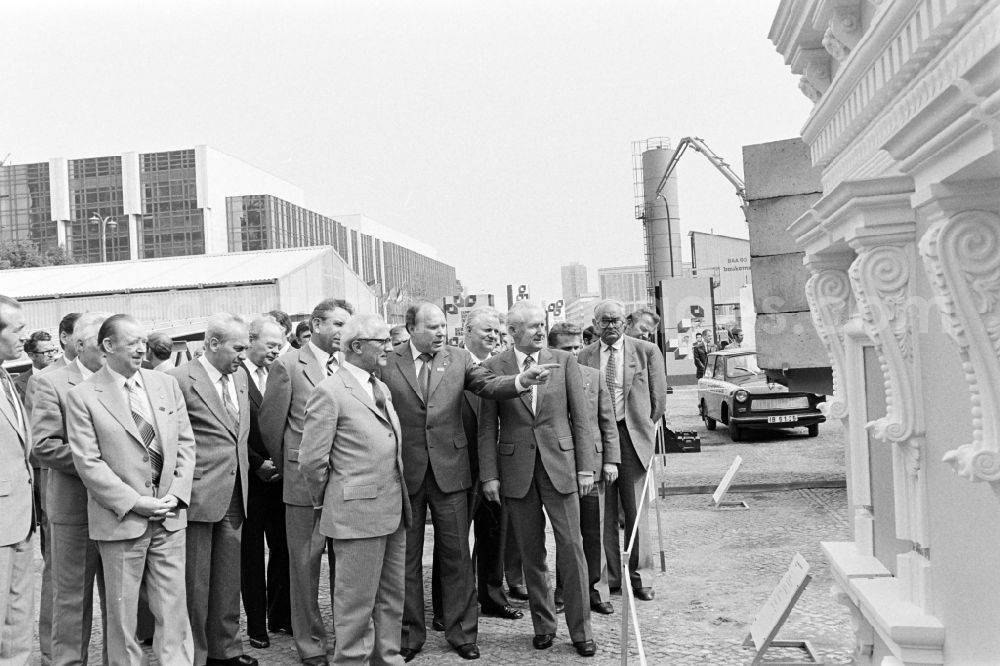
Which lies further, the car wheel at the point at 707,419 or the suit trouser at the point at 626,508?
the car wheel at the point at 707,419

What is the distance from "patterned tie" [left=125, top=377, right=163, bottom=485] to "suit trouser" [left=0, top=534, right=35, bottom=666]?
64cm

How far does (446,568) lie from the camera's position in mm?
5332

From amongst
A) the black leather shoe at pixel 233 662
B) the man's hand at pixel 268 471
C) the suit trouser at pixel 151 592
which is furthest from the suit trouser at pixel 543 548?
the suit trouser at pixel 151 592

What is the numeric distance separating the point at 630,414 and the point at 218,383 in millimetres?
2929

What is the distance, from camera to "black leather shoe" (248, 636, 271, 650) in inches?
219

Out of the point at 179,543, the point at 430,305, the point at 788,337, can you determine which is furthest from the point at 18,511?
the point at 788,337

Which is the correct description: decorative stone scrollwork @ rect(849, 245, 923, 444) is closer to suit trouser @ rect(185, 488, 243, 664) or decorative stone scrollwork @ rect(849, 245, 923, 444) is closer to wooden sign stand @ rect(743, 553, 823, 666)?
wooden sign stand @ rect(743, 553, 823, 666)

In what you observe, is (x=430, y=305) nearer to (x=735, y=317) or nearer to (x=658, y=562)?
(x=658, y=562)

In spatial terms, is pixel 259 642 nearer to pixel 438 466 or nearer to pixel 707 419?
pixel 438 466

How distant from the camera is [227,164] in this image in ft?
251

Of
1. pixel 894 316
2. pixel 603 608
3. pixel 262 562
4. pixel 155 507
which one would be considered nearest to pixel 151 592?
pixel 155 507

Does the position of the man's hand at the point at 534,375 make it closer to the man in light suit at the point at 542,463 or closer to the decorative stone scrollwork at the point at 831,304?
the man in light suit at the point at 542,463

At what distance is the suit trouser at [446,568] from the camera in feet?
17.3

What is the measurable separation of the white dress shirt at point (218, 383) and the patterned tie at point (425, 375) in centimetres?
107
